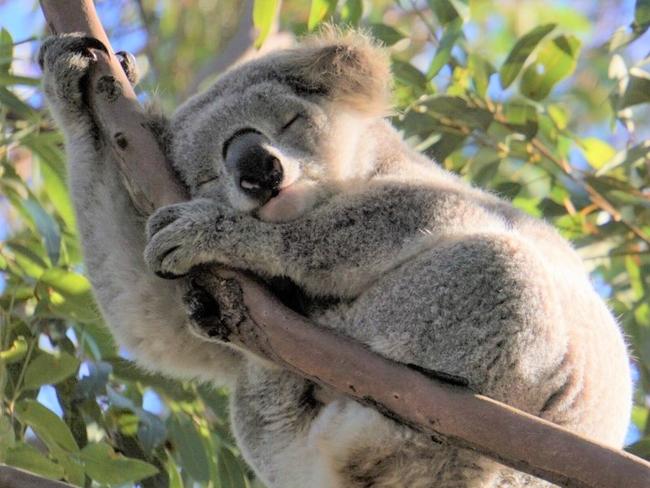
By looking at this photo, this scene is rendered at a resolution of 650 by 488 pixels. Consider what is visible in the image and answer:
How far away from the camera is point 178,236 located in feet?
8.21

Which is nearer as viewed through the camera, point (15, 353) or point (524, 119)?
point (15, 353)

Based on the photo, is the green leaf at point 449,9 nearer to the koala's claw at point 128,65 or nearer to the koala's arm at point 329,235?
the koala's arm at point 329,235

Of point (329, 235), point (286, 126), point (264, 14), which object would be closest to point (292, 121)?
point (286, 126)

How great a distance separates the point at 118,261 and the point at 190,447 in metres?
0.60

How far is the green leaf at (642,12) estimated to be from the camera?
3.18 metres

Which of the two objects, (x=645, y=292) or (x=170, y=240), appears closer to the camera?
(x=170, y=240)

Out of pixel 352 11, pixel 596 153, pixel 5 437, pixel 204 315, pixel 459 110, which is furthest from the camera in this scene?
pixel 596 153

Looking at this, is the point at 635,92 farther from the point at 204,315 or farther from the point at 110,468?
the point at 110,468

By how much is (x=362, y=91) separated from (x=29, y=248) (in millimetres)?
1182

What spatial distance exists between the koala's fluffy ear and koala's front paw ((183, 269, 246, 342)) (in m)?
0.87

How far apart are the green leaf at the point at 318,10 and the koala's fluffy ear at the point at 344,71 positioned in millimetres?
121

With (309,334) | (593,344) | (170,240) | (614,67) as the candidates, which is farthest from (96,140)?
(614,67)

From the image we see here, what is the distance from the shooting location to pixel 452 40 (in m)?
3.38

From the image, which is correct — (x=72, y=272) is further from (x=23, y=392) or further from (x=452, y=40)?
(x=452, y=40)
